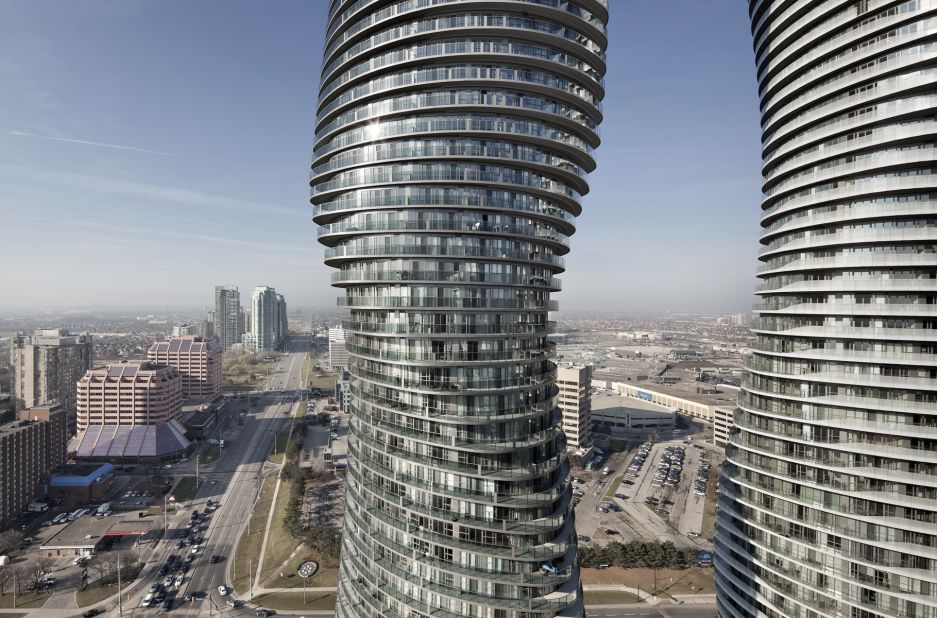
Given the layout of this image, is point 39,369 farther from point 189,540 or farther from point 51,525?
point 189,540

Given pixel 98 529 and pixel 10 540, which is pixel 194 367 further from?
pixel 10 540

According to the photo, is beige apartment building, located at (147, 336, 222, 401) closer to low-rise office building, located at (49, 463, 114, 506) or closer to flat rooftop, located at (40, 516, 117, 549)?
low-rise office building, located at (49, 463, 114, 506)

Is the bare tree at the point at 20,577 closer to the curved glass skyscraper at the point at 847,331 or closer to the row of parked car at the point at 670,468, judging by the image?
the curved glass skyscraper at the point at 847,331

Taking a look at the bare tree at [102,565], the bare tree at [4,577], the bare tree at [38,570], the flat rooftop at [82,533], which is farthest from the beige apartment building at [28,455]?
the bare tree at [102,565]

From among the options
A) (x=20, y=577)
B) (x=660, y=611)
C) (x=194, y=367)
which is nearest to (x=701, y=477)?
(x=660, y=611)

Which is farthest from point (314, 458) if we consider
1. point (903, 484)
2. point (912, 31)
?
point (912, 31)

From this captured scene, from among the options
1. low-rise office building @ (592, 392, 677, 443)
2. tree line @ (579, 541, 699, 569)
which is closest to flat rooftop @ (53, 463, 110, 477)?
tree line @ (579, 541, 699, 569)
